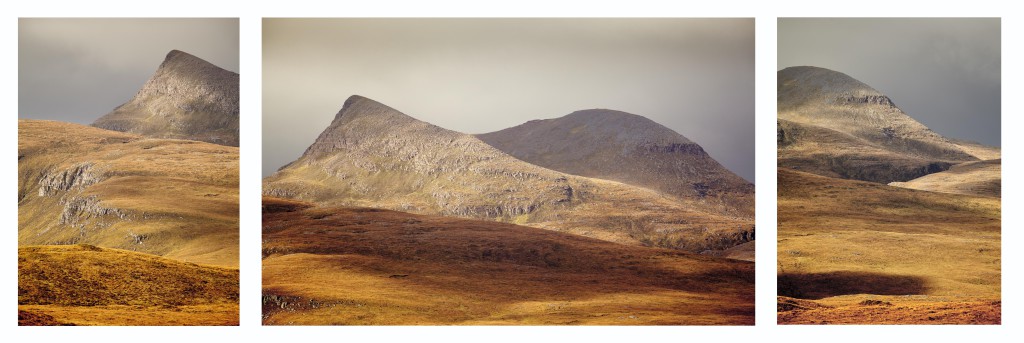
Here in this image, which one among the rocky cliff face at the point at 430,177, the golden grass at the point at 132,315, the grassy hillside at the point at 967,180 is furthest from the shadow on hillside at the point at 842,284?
the rocky cliff face at the point at 430,177

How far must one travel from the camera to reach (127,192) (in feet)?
74.6

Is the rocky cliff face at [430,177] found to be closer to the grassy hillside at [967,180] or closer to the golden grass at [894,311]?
the grassy hillside at [967,180]

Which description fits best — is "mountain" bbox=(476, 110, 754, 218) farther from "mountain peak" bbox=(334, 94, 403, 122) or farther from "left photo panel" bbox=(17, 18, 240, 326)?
"left photo panel" bbox=(17, 18, 240, 326)

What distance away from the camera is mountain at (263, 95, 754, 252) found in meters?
30.2

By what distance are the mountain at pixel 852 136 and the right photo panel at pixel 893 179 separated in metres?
0.05

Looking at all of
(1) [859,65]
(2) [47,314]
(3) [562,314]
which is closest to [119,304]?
(2) [47,314]

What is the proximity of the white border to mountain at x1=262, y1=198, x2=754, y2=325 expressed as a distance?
2263 millimetres

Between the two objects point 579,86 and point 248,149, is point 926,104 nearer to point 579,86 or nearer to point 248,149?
point 579,86

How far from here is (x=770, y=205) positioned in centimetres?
1612

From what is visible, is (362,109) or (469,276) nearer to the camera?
(469,276)

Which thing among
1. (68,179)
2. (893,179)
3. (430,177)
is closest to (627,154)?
(430,177)

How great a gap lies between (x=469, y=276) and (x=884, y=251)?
898 centimetres

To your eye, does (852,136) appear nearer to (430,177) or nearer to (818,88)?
(818,88)

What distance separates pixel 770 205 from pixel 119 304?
11.5 m
